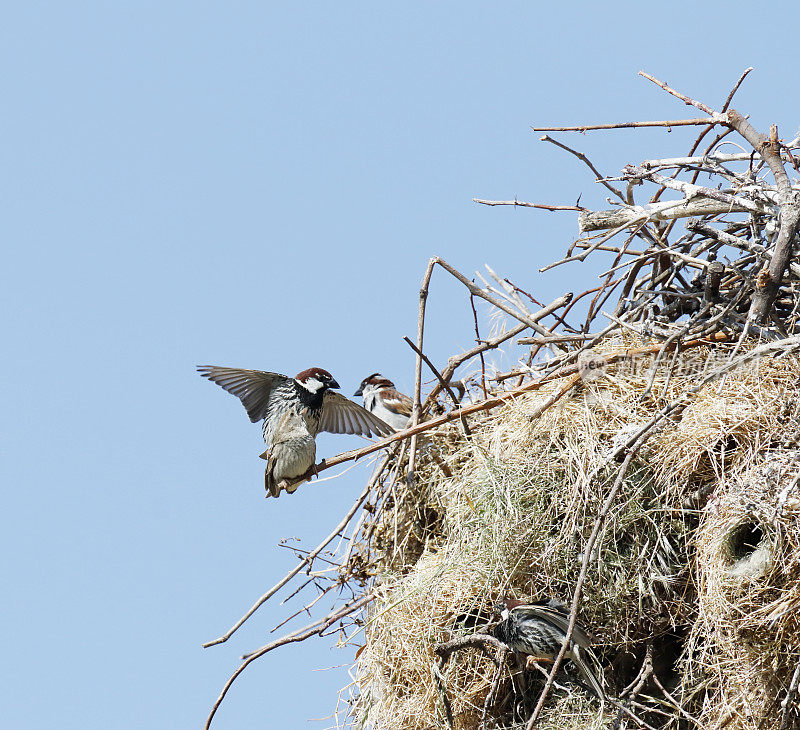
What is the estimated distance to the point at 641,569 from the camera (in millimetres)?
3125

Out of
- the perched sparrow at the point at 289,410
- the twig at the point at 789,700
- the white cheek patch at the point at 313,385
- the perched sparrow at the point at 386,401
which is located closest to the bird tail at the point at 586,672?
the twig at the point at 789,700

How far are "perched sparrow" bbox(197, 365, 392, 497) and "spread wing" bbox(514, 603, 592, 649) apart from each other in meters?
1.55

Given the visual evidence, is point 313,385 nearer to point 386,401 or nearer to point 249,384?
point 249,384

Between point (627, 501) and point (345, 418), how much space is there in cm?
184

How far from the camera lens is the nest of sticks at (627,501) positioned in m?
2.86

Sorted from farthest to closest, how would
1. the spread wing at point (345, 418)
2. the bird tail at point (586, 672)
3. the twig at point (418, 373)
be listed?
the spread wing at point (345, 418) → the twig at point (418, 373) → the bird tail at point (586, 672)

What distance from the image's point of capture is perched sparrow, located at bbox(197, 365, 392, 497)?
4465 mm

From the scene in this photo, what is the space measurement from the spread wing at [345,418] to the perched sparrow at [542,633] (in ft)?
5.37

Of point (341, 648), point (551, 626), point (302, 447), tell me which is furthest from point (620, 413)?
point (302, 447)

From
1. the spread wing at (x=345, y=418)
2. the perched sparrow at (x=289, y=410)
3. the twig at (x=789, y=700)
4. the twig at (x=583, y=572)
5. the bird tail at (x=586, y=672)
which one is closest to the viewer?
the twig at (x=789, y=700)

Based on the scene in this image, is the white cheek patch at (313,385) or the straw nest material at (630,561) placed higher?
the white cheek patch at (313,385)

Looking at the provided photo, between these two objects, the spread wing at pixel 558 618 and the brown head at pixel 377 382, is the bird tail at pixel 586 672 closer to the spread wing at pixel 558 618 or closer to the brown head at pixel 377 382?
the spread wing at pixel 558 618

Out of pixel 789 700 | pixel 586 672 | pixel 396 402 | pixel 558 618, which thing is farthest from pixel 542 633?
pixel 396 402

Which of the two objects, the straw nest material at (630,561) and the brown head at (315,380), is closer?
the straw nest material at (630,561)
